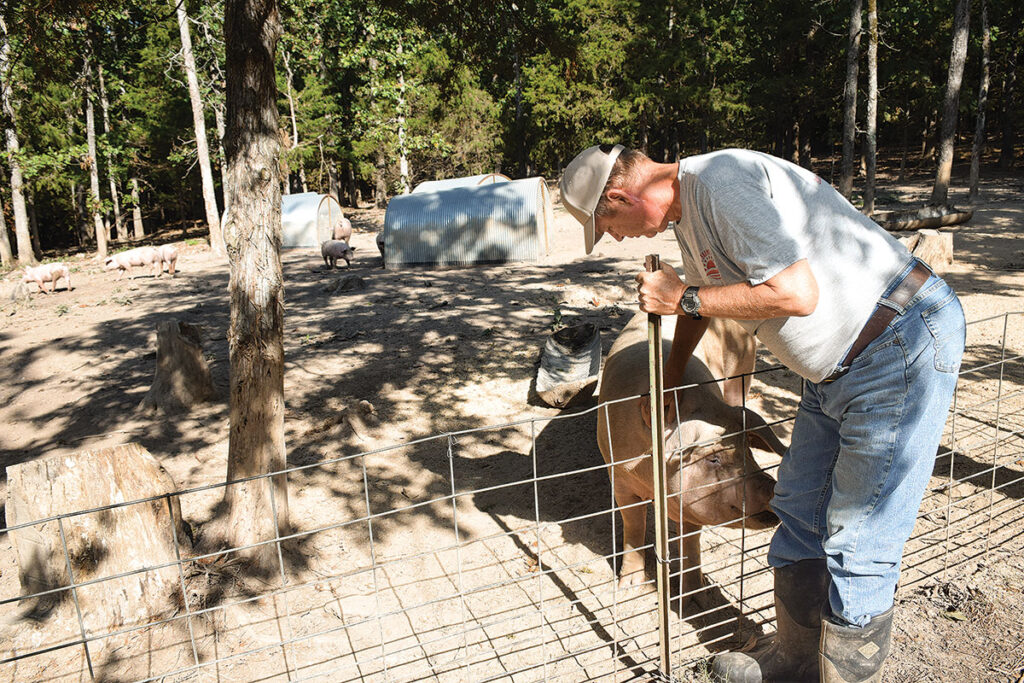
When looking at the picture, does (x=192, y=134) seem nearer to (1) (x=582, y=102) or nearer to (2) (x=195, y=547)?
(1) (x=582, y=102)

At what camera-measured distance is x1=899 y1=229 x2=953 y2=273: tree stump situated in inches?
414

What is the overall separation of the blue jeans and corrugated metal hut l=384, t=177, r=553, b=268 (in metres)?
13.2

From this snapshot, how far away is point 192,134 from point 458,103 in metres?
10.7

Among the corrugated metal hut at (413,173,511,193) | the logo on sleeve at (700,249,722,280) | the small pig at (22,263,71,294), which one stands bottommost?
the small pig at (22,263,71,294)

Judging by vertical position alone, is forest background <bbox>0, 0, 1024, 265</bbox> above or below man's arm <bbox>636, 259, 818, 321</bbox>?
above

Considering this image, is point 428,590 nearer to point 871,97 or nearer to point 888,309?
point 888,309

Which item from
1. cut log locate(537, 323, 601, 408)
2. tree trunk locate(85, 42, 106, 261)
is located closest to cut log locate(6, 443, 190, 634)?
cut log locate(537, 323, 601, 408)

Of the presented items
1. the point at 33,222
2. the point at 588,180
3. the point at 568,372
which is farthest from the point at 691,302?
the point at 33,222

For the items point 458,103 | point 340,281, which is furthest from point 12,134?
point 458,103

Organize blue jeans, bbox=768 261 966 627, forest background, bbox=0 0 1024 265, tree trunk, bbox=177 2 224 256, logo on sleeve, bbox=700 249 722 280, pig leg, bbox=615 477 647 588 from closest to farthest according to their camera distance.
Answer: blue jeans, bbox=768 261 966 627 → logo on sleeve, bbox=700 249 722 280 → pig leg, bbox=615 477 647 588 → tree trunk, bbox=177 2 224 256 → forest background, bbox=0 0 1024 265

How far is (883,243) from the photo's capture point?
223 cm

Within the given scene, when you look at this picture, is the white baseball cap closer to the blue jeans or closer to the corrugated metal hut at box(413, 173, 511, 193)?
the blue jeans

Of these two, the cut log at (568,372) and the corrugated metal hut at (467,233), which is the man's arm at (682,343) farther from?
the corrugated metal hut at (467,233)

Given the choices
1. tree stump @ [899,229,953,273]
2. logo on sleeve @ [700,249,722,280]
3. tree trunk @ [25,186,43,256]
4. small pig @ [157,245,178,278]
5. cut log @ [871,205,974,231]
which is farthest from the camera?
tree trunk @ [25,186,43,256]
